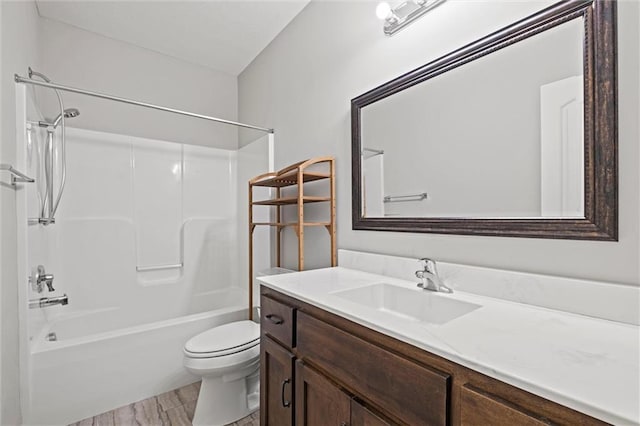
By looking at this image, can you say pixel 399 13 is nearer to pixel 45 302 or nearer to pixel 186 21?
pixel 186 21

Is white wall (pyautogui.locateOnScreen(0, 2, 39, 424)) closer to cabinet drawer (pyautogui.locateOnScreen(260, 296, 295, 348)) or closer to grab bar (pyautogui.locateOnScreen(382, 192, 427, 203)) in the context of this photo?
cabinet drawer (pyautogui.locateOnScreen(260, 296, 295, 348))

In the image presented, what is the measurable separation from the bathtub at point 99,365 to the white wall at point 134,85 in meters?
1.58

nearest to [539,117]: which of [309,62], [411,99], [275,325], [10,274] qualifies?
[411,99]

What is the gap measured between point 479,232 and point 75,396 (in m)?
2.28

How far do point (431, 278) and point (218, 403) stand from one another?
1.42 meters

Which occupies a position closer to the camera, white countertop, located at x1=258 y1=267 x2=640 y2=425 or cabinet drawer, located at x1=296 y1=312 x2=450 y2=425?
white countertop, located at x1=258 y1=267 x2=640 y2=425

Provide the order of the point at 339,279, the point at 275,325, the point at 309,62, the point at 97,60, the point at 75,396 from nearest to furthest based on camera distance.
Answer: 1. the point at 275,325
2. the point at 339,279
3. the point at 75,396
4. the point at 309,62
5. the point at 97,60

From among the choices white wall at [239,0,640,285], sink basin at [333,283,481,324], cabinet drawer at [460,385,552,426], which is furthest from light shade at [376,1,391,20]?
cabinet drawer at [460,385,552,426]

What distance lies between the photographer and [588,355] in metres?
0.62

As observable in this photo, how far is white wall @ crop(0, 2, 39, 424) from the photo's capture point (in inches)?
51.2

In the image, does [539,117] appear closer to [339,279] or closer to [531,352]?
[531,352]

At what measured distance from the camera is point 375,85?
155 cm

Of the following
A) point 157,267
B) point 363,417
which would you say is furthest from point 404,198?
point 157,267

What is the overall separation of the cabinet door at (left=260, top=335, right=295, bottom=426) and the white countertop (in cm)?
34
